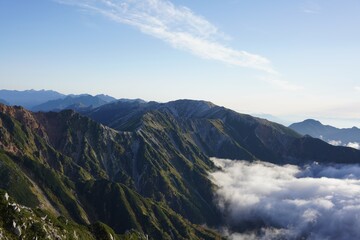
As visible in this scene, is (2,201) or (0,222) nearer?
(0,222)

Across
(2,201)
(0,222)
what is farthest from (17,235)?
(2,201)

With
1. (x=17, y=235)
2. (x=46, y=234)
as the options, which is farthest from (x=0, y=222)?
(x=46, y=234)

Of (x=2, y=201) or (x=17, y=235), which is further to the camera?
(x=2, y=201)

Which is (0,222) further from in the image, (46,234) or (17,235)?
(46,234)

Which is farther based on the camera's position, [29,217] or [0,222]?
[29,217]

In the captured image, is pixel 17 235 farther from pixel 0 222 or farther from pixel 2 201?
pixel 2 201

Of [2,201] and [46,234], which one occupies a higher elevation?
[2,201]

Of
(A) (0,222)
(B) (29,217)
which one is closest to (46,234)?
(B) (29,217)

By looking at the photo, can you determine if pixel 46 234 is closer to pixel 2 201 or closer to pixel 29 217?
pixel 29 217
